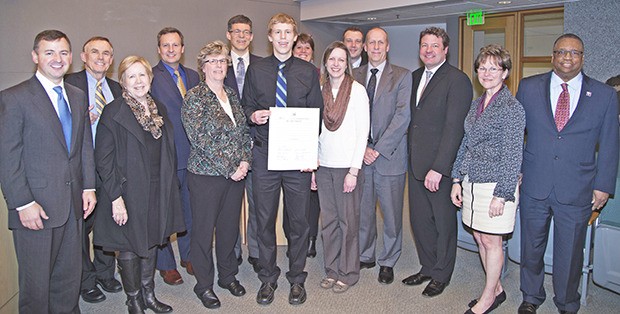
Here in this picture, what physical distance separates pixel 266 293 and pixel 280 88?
1453mm

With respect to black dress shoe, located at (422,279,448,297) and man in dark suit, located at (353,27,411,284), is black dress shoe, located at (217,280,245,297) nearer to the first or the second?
man in dark suit, located at (353,27,411,284)

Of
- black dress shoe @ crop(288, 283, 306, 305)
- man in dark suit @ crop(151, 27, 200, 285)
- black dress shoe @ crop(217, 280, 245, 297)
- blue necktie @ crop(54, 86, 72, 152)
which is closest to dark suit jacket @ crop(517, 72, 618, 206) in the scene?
black dress shoe @ crop(288, 283, 306, 305)

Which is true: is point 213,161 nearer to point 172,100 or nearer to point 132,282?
point 172,100

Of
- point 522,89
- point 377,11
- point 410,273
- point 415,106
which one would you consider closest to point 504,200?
point 522,89

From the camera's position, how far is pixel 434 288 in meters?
3.75

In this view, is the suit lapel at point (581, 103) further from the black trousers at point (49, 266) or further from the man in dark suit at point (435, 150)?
the black trousers at point (49, 266)

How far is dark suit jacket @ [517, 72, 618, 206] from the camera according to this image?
3.08 metres

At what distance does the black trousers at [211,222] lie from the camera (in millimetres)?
3359

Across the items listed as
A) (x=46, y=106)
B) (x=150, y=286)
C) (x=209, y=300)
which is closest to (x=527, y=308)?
(x=209, y=300)

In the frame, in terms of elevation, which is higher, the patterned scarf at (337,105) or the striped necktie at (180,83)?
the striped necktie at (180,83)

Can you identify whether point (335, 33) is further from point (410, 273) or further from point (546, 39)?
point (410, 273)

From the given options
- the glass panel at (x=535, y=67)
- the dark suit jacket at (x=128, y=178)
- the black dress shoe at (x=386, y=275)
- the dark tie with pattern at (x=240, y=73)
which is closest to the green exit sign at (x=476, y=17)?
the glass panel at (x=535, y=67)

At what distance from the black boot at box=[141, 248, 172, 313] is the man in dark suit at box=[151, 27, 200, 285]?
0.47 m

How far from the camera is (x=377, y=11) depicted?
674cm
